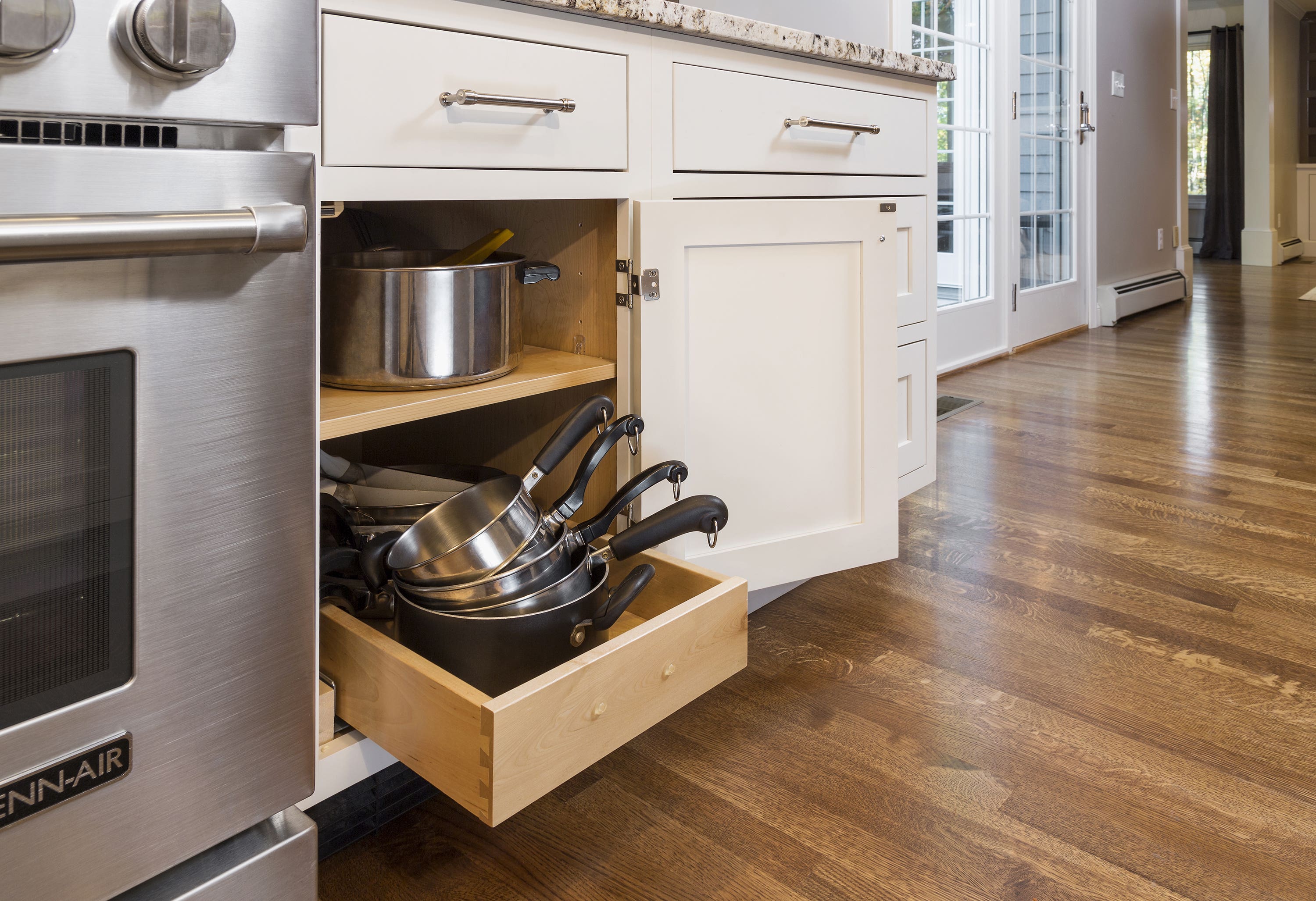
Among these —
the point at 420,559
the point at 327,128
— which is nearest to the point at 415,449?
the point at 420,559

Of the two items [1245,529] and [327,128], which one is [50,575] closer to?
[327,128]

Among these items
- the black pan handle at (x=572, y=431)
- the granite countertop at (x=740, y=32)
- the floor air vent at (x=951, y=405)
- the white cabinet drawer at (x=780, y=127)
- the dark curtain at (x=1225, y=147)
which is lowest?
the black pan handle at (x=572, y=431)

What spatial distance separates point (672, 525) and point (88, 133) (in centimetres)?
67

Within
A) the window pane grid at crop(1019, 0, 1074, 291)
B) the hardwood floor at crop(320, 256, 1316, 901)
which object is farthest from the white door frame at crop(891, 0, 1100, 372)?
the hardwood floor at crop(320, 256, 1316, 901)

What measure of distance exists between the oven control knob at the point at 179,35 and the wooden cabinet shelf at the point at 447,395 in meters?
0.38

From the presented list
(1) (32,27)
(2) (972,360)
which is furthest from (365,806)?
(2) (972,360)

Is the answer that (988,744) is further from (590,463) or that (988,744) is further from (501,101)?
(501,101)

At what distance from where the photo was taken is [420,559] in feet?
3.17

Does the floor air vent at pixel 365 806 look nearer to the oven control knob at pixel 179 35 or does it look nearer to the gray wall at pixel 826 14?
the oven control knob at pixel 179 35

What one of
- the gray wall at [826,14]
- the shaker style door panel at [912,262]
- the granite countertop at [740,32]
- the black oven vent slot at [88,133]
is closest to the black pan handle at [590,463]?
the granite countertop at [740,32]

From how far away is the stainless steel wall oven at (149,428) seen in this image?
526mm

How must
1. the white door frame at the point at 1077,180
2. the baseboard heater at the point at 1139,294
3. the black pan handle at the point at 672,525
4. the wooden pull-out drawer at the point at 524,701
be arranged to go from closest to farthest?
the wooden pull-out drawer at the point at 524,701, the black pan handle at the point at 672,525, the white door frame at the point at 1077,180, the baseboard heater at the point at 1139,294

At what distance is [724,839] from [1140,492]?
160 cm

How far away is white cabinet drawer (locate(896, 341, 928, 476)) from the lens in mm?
1769
